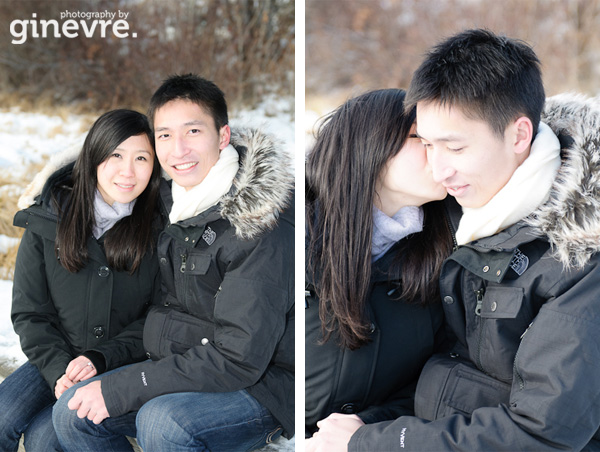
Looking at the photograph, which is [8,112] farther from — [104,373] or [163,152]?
[104,373]

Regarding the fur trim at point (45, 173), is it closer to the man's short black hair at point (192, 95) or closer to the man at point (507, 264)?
the man's short black hair at point (192, 95)

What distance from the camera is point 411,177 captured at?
5.56 ft

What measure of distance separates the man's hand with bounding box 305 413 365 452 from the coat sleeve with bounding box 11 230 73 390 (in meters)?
0.81

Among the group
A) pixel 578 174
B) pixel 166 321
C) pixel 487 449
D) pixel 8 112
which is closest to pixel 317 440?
pixel 487 449

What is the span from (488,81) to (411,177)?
1.06ft

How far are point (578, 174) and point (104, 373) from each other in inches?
56.1

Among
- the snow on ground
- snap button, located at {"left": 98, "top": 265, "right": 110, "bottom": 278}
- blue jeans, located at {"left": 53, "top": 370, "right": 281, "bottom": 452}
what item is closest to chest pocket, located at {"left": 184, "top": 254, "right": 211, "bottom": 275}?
snap button, located at {"left": 98, "top": 265, "right": 110, "bottom": 278}

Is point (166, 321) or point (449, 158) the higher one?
point (449, 158)

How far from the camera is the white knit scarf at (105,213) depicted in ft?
6.15

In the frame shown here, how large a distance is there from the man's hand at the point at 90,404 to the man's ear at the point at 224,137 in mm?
793

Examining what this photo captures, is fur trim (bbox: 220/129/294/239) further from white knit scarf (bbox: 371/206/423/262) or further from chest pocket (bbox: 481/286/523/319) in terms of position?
chest pocket (bbox: 481/286/523/319)

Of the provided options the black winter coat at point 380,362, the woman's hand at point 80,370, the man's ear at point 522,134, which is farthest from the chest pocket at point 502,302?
the woman's hand at point 80,370

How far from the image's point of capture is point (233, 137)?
1918 mm

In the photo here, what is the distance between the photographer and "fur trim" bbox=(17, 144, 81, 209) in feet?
6.26
